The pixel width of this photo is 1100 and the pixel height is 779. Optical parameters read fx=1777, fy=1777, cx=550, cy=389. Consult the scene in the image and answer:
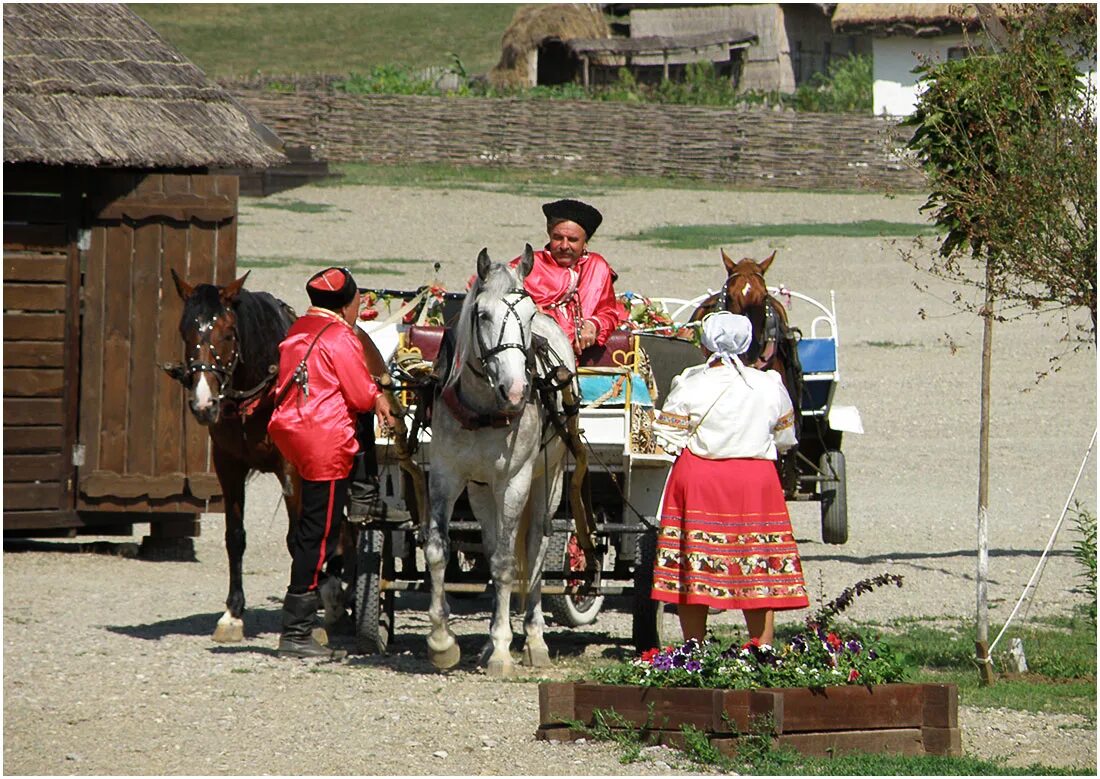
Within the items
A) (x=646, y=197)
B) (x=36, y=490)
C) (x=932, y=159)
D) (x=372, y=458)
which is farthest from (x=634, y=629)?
(x=646, y=197)

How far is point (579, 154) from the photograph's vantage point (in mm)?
35375

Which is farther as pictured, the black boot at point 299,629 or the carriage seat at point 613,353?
the carriage seat at point 613,353

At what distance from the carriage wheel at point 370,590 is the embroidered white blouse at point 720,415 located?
219 centimetres

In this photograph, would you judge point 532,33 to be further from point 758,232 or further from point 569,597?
point 569,597

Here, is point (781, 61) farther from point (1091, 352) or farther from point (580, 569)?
point (580, 569)

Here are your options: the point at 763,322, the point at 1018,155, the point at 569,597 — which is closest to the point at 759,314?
the point at 763,322

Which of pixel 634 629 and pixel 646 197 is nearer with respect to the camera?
pixel 634 629

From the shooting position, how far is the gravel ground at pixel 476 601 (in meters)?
7.46

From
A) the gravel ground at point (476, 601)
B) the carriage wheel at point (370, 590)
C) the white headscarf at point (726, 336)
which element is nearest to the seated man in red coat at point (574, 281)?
the white headscarf at point (726, 336)

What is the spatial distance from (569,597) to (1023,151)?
3.85 m

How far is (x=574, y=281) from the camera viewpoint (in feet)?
32.0

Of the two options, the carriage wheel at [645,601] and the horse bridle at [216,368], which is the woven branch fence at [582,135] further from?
the carriage wheel at [645,601]

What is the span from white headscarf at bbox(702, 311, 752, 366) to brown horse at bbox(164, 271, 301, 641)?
274 cm

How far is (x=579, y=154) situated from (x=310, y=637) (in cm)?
2646
